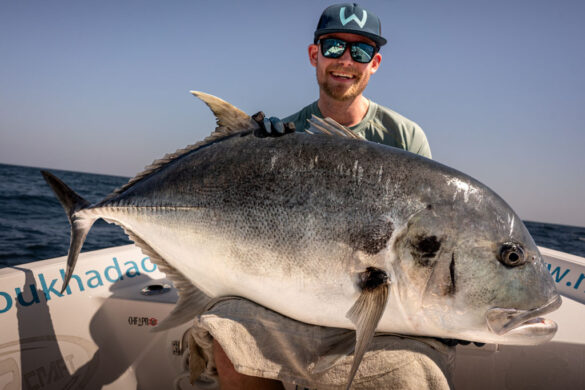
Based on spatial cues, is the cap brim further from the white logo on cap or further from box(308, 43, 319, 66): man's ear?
box(308, 43, 319, 66): man's ear

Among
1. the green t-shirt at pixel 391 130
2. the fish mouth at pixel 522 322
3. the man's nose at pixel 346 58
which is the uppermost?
the man's nose at pixel 346 58

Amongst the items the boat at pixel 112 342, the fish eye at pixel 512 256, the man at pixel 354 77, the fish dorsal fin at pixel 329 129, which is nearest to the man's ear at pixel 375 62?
the man at pixel 354 77

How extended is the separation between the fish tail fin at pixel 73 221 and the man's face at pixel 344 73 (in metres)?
1.99

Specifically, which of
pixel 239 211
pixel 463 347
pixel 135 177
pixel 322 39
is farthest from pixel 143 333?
pixel 322 39

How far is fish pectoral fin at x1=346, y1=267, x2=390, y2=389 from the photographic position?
1.47m

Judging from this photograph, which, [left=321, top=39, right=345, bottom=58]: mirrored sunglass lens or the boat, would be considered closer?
the boat

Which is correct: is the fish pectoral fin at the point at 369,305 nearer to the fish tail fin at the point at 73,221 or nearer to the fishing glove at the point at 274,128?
the fishing glove at the point at 274,128

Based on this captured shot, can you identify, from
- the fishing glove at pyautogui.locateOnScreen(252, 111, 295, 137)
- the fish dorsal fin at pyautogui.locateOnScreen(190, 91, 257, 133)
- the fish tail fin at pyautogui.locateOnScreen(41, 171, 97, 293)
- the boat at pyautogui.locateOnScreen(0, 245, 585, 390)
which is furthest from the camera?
the boat at pyautogui.locateOnScreen(0, 245, 585, 390)

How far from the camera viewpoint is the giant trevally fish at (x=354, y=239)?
150 centimetres

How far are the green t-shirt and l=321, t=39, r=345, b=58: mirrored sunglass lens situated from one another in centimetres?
53

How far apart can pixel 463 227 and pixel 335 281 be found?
1.89 feet

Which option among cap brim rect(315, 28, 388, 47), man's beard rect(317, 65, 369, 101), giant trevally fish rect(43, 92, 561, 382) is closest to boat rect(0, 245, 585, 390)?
giant trevally fish rect(43, 92, 561, 382)

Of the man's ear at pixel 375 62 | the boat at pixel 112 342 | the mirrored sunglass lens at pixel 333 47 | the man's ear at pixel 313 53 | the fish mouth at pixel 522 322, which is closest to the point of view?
the fish mouth at pixel 522 322

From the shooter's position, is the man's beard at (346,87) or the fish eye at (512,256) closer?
the fish eye at (512,256)
